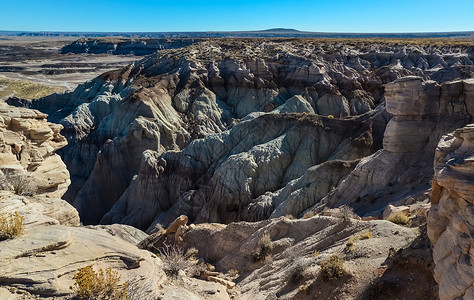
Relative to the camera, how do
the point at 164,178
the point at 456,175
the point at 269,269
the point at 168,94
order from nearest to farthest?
the point at 456,175 → the point at 269,269 → the point at 164,178 → the point at 168,94

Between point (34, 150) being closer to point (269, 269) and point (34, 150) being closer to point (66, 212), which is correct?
point (66, 212)

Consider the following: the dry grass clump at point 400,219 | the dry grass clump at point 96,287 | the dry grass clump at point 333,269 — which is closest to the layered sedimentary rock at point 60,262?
the dry grass clump at point 96,287

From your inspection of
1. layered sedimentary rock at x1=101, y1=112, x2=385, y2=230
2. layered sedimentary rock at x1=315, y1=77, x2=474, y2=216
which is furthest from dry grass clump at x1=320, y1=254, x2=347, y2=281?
layered sedimentary rock at x1=101, y1=112, x2=385, y2=230

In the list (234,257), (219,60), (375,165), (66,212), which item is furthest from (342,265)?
(219,60)

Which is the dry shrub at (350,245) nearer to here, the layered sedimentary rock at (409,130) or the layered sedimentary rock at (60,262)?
the layered sedimentary rock at (60,262)

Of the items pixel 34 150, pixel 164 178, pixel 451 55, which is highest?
pixel 451 55

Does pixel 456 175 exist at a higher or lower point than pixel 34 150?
higher

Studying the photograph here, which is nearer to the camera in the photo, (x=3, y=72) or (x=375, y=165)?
(x=375, y=165)

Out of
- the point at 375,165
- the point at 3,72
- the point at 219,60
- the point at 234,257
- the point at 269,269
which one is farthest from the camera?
the point at 3,72
